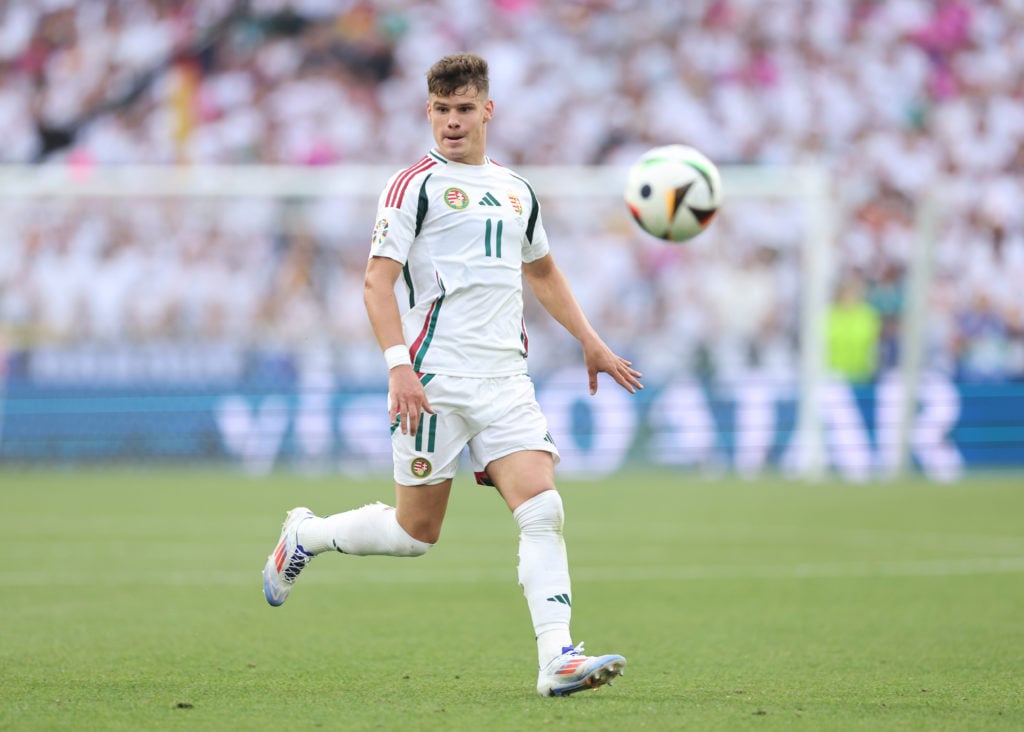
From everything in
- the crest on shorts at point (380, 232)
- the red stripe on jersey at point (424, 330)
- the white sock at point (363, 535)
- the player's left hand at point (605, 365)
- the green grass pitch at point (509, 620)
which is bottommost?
the green grass pitch at point (509, 620)

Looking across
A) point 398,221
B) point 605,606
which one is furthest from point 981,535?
point 398,221

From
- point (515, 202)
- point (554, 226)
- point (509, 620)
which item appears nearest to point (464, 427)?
point (515, 202)

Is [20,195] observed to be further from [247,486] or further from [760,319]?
[760,319]

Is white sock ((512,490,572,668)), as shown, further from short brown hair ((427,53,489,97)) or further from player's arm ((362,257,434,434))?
short brown hair ((427,53,489,97))

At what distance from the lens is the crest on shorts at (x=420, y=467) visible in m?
5.59

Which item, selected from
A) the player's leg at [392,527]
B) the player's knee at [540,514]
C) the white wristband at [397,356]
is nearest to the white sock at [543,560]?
the player's knee at [540,514]

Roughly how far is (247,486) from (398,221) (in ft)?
37.2

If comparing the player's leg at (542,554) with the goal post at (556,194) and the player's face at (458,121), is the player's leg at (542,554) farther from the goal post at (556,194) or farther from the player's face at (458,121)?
the goal post at (556,194)

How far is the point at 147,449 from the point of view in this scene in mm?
19094

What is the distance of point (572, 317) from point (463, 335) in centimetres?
66

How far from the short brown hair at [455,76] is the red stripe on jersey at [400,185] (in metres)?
0.27

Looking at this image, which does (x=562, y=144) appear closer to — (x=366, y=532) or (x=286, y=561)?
(x=286, y=561)

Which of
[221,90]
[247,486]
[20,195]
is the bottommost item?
[247,486]

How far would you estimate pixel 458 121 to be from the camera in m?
5.61
